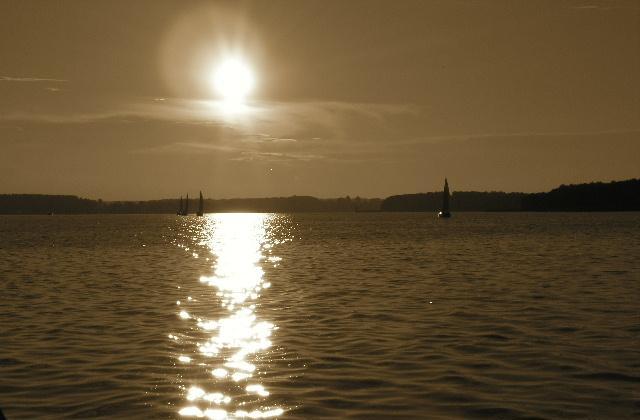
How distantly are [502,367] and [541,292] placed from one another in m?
16.6

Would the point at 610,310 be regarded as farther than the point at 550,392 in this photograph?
Yes

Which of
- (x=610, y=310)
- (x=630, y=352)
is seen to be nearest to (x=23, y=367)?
(x=630, y=352)

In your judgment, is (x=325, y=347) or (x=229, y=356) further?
(x=325, y=347)

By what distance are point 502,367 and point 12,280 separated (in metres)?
33.4

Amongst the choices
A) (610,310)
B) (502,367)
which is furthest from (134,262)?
(502,367)

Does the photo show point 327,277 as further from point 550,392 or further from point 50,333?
point 550,392

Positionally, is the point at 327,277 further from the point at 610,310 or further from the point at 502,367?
the point at 502,367

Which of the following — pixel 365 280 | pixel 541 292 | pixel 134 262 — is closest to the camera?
pixel 541 292

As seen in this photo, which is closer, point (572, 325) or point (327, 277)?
point (572, 325)

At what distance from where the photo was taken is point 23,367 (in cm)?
1736

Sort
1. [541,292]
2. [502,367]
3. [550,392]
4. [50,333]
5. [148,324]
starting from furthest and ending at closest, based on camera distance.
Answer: [541,292] < [148,324] < [50,333] < [502,367] < [550,392]

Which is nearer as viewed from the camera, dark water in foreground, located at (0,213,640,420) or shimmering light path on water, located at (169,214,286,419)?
shimmering light path on water, located at (169,214,286,419)

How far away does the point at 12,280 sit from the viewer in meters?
41.4

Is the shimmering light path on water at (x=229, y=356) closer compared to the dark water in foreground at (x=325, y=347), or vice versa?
the shimmering light path on water at (x=229, y=356)
